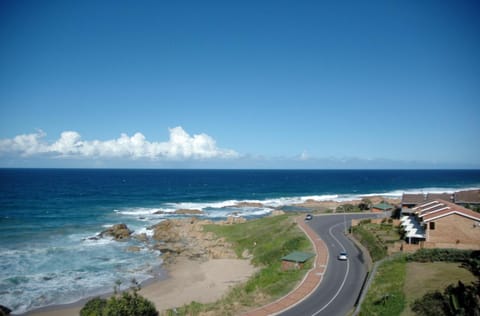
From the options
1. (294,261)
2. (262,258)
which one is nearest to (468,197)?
(262,258)

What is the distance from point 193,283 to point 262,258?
987cm

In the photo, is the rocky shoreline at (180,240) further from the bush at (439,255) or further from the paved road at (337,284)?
the bush at (439,255)

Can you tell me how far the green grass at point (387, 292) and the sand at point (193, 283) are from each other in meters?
14.7

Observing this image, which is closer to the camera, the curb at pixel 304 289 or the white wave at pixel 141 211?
the curb at pixel 304 289

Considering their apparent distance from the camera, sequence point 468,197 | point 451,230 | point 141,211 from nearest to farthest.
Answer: point 451,230, point 468,197, point 141,211

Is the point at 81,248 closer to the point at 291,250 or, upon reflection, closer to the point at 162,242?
the point at 162,242

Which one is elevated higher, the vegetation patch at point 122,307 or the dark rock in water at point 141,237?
the vegetation patch at point 122,307

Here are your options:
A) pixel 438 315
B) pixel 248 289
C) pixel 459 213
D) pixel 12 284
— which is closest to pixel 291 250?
pixel 248 289

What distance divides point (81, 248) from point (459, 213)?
5069cm

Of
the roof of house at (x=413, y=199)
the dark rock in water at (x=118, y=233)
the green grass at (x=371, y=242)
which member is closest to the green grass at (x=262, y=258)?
the green grass at (x=371, y=242)

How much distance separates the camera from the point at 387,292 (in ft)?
81.9

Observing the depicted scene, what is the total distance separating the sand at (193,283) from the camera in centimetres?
3198

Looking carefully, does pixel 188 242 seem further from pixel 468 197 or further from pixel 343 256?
pixel 468 197

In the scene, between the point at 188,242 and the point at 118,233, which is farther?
the point at 118,233
